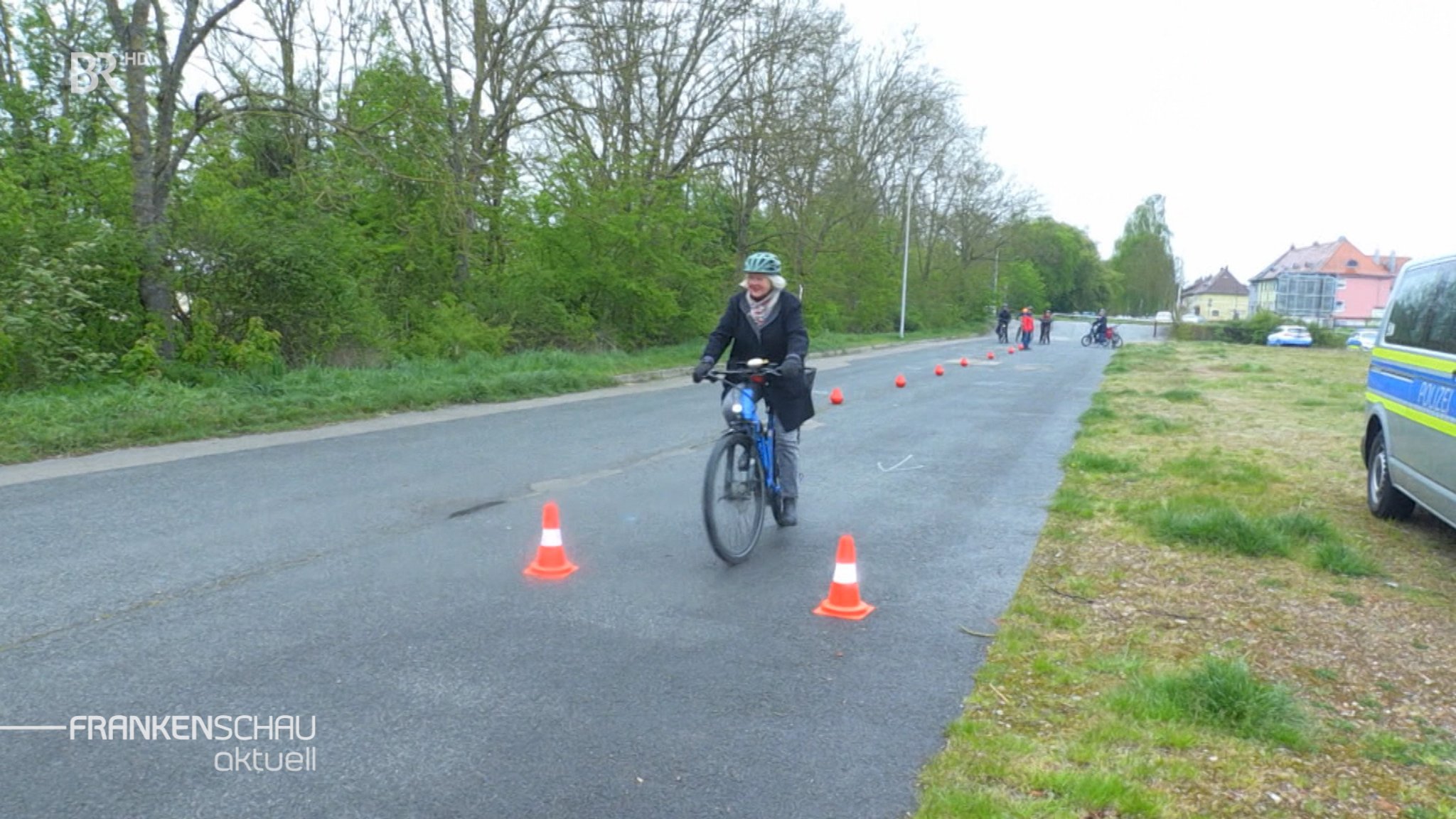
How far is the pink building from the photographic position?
95.3 m

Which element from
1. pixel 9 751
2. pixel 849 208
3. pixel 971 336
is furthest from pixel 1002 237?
pixel 9 751

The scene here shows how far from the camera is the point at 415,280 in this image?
832 inches

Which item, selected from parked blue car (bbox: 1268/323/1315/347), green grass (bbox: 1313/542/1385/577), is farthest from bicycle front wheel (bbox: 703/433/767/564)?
parked blue car (bbox: 1268/323/1315/347)

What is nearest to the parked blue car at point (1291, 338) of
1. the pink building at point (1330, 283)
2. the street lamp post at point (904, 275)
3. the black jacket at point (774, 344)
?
the street lamp post at point (904, 275)

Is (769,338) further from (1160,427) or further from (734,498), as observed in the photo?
(1160,427)

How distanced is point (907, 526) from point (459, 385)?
9337 millimetres

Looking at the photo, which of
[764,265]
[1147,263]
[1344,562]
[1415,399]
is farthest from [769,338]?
[1147,263]

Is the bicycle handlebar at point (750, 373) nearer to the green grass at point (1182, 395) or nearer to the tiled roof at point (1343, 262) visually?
the green grass at point (1182, 395)

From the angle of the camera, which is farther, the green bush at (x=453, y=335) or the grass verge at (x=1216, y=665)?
the green bush at (x=453, y=335)

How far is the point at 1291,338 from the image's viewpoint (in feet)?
175

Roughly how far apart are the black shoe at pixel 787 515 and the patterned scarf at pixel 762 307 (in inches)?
52.6

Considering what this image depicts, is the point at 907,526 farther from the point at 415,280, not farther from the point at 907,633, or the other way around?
the point at 415,280

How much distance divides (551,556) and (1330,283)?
358ft

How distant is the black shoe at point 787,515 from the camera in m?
6.95
